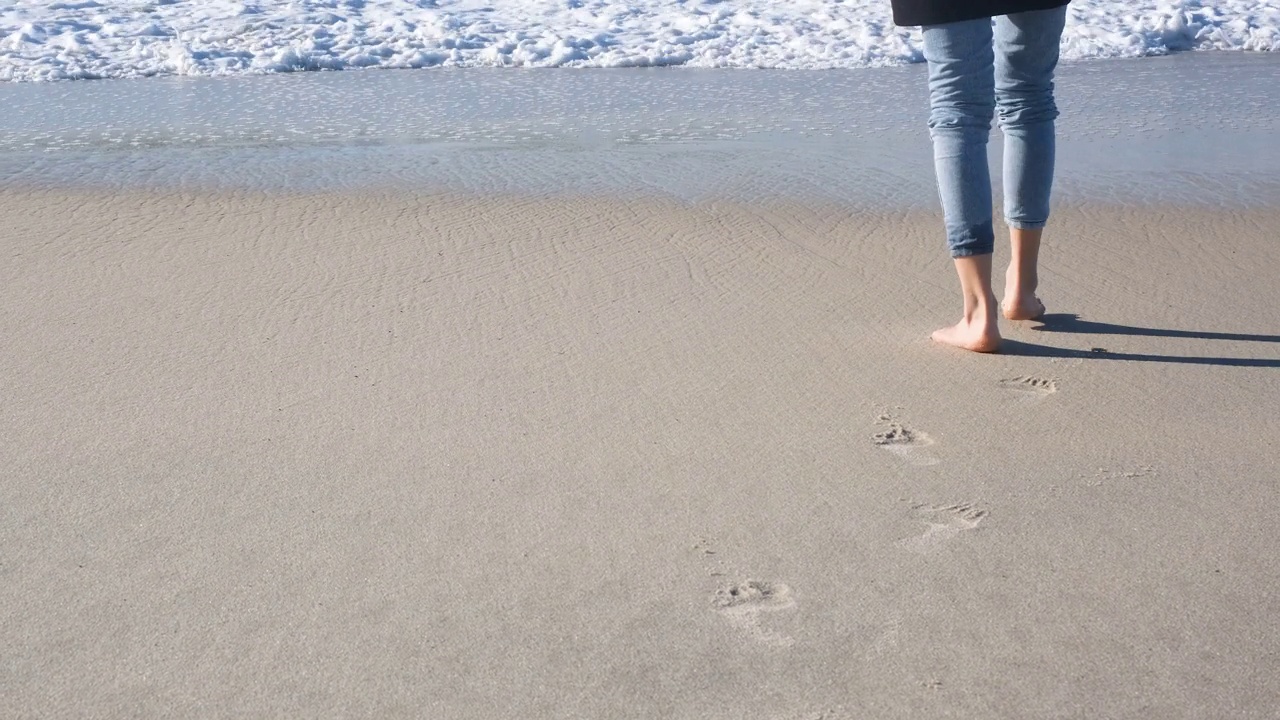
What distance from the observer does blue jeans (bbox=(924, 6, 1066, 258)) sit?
2695 millimetres

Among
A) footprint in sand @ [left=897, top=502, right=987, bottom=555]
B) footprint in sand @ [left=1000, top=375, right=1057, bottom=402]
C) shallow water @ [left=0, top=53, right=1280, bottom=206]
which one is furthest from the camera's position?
shallow water @ [left=0, top=53, right=1280, bottom=206]

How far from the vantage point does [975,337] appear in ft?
9.09

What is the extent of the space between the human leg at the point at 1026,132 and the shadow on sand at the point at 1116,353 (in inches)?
3.0

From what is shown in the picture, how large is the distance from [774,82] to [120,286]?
172 inches

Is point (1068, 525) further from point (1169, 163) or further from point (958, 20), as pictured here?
point (1169, 163)

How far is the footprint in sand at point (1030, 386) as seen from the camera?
255 centimetres

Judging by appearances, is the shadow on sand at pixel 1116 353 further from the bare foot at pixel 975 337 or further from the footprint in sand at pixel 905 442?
the footprint in sand at pixel 905 442

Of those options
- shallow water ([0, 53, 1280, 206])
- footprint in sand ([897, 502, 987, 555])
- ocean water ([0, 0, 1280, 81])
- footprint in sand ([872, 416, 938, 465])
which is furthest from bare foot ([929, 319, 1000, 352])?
ocean water ([0, 0, 1280, 81])

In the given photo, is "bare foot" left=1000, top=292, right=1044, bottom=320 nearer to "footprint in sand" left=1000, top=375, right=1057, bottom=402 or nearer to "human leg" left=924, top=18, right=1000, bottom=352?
"human leg" left=924, top=18, right=1000, bottom=352

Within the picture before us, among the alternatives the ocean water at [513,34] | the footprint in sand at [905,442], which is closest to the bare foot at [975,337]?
the footprint in sand at [905,442]

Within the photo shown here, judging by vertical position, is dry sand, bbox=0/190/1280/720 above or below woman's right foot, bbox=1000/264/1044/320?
above

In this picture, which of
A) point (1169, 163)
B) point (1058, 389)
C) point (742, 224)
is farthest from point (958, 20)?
point (1169, 163)

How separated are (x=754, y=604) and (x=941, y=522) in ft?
1.34

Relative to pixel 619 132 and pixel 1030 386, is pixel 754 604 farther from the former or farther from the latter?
pixel 619 132
